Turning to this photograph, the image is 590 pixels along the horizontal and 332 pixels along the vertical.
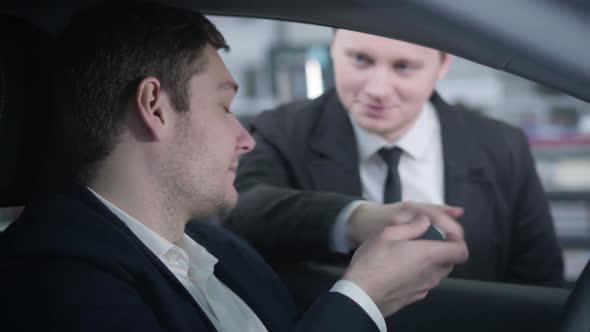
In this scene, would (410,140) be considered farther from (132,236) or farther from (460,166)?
(132,236)

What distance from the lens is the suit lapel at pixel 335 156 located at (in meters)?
1.71

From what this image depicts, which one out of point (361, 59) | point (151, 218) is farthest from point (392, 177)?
point (151, 218)

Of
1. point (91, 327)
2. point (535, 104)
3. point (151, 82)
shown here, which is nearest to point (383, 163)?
point (151, 82)

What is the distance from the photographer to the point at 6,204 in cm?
113

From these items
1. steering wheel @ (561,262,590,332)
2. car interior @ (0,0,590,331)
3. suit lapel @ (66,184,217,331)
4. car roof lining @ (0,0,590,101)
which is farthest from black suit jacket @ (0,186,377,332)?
car roof lining @ (0,0,590,101)

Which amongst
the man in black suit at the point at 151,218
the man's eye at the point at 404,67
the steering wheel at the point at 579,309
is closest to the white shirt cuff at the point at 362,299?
the man in black suit at the point at 151,218

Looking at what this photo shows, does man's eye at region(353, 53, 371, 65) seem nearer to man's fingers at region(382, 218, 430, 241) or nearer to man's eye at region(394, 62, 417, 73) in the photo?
man's eye at region(394, 62, 417, 73)

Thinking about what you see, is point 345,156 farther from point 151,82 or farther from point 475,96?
point 475,96

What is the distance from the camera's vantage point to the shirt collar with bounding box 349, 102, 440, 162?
1746 mm

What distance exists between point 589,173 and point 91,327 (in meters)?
3.32

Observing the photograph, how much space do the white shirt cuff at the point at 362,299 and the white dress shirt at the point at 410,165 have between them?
78 centimetres

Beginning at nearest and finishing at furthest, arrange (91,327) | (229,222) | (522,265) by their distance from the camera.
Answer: (91,327) → (229,222) → (522,265)

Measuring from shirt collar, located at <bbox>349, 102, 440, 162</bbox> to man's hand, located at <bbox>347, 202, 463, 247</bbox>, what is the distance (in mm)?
423

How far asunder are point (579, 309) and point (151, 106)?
0.65m
